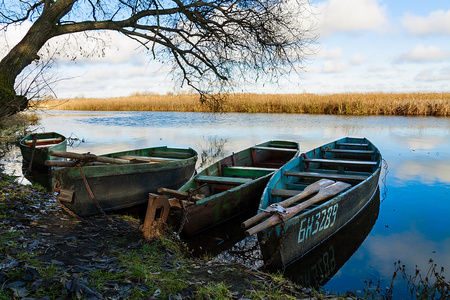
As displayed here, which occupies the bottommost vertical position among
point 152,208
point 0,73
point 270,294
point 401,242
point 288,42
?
point 401,242

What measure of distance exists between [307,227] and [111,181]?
393 centimetres

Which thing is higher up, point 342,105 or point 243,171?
point 342,105

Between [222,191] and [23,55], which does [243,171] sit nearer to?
[222,191]

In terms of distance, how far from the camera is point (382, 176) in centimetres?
1128

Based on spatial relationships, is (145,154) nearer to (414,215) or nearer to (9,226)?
(9,226)

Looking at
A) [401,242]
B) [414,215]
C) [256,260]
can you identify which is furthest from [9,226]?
[414,215]

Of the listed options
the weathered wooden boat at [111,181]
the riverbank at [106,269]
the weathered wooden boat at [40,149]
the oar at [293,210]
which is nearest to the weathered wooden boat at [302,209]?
the oar at [293,210]

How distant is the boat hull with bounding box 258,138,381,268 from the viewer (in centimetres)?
454

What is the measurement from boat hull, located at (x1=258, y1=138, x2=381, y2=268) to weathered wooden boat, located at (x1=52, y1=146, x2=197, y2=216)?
2753 mm

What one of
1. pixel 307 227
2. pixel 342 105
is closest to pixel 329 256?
pixel 307 227

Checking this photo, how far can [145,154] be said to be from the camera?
10.3m

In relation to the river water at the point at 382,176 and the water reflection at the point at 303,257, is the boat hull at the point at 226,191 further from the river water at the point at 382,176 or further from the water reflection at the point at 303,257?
the river water at the point at 382,176

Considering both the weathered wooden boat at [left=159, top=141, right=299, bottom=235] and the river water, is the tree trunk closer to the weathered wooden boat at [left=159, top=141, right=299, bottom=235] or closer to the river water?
the weathered wooden boat at [left=159, top=141, right=299, bottom=235]

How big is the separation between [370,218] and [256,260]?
3.49 m
